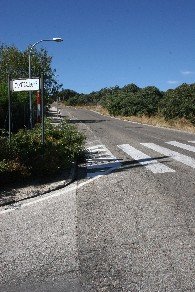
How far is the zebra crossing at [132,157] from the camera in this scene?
10.3m

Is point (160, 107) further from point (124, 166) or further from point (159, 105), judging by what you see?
point (124, 166)

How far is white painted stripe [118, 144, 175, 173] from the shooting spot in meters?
10.2

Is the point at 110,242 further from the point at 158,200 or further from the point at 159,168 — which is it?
the point at 159,168

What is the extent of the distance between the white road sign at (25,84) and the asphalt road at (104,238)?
9.57 feet

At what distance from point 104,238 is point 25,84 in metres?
6.17

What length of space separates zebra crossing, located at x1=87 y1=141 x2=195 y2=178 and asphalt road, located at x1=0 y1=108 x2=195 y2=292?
4.14 ft

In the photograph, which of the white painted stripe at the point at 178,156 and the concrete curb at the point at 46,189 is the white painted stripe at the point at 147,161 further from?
the concrete curb at the point at 46,189

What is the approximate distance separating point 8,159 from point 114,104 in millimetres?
52805

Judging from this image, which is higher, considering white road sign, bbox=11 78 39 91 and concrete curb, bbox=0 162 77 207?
white road sign, bbox=11 78 39 91

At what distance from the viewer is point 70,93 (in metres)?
173

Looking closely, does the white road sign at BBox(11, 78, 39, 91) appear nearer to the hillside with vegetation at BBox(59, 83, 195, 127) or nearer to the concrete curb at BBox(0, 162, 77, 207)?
the concrete curb at BBox(0, 162, 77, 207)

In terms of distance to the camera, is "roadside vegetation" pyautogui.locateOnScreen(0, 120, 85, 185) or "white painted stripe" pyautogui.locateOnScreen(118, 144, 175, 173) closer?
"roadside vegetation" pyautogui.locateOnScreen(0, 120, 85, 185)

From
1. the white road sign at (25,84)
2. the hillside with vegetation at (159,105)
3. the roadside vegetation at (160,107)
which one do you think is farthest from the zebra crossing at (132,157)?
the hillside with vegetation at (159,105)

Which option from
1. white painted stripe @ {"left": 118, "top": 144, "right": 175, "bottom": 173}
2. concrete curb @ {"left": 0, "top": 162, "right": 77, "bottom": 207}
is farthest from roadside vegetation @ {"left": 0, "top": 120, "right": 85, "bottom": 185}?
white painted stripe @ {"left": 118, "top": 144, "right": 175, "bottom": 173}
